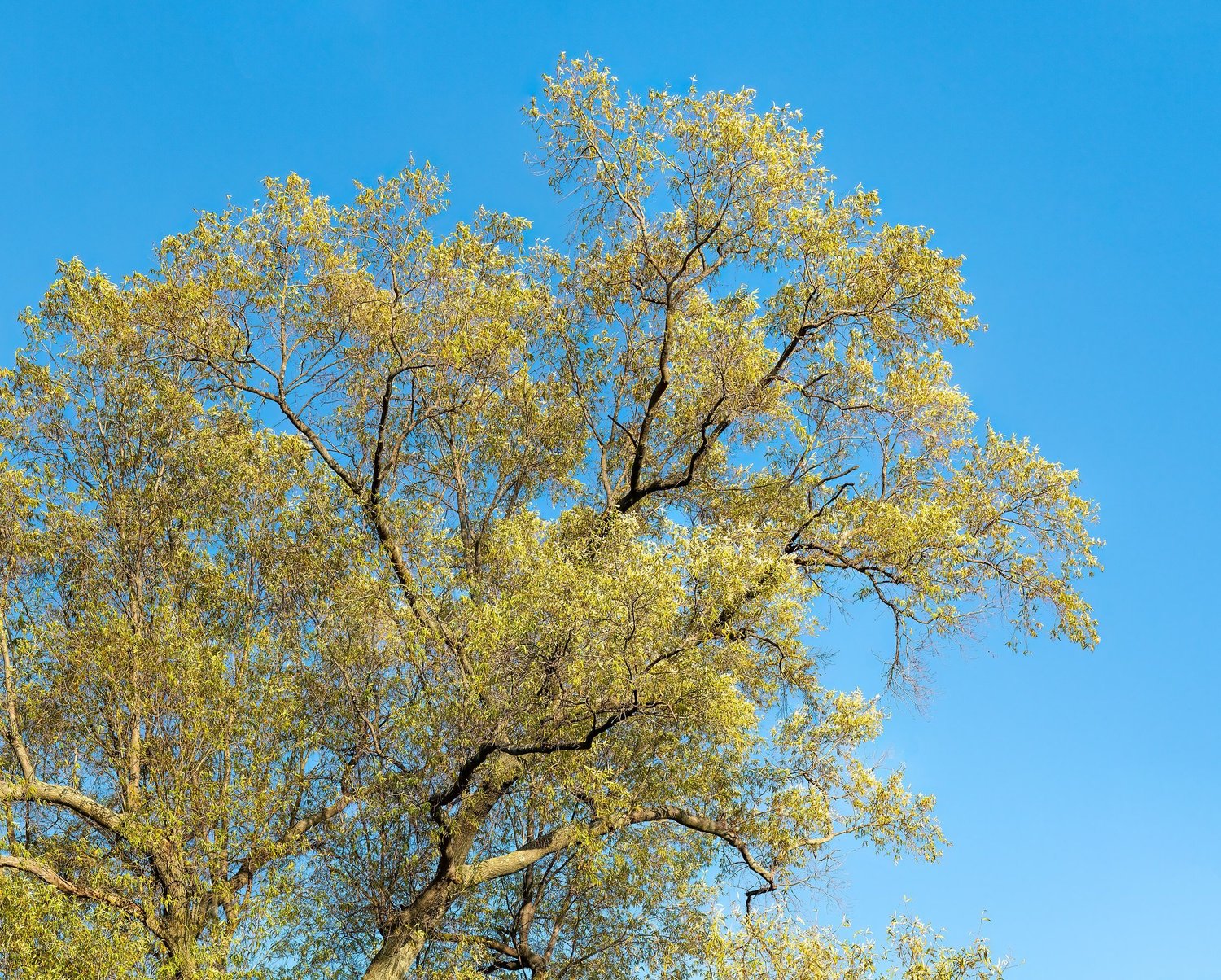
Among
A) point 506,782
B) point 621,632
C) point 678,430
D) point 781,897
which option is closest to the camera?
point 621,632

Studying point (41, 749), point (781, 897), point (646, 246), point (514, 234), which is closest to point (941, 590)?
point (781, 897)

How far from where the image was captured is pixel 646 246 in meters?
22.2

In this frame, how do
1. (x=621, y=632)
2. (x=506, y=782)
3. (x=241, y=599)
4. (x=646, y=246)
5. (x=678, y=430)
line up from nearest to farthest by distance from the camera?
1. (x=621, y=632)
2. (x=506, y=782)
3. (x=241, y=599)
4. (x=646, y=246)
5. (x=678, y=430)

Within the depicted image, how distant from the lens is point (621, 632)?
1672 cm

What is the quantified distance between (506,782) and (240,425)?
8.82m

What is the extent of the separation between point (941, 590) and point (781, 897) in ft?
20.6

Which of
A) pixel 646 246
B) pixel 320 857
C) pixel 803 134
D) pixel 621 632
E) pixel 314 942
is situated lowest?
pixel 314 942

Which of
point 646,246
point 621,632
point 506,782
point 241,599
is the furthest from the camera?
point 646,246

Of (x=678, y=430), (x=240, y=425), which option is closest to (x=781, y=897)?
(x=678, y=430)

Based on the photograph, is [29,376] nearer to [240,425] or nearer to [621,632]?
[240,425]

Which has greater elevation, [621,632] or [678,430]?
[678,430]

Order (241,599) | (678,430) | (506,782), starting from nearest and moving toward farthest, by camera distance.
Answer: (506,782), (241,599), (678,430)

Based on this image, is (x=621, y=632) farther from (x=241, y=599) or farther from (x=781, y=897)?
(x=241, y=599)

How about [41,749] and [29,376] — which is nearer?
[41,749]
